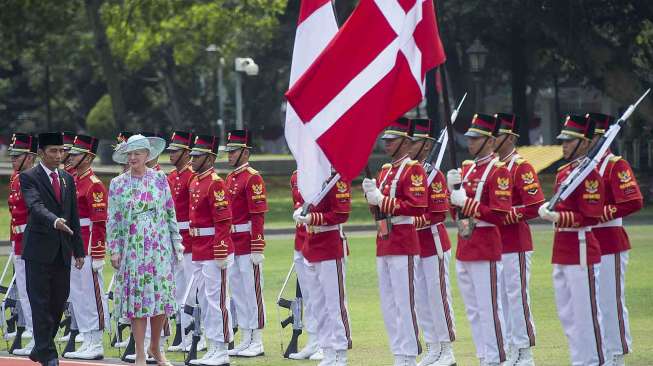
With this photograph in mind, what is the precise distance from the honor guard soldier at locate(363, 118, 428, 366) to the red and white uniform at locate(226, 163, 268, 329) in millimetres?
2277

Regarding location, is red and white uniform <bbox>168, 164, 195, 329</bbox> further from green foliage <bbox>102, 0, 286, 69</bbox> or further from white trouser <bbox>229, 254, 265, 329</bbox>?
green foliage <bbox>102, 0, 286, 69</bbox>

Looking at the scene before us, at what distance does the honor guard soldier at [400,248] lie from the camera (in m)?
11.9

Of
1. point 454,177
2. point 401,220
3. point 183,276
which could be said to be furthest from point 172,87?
point 454,177

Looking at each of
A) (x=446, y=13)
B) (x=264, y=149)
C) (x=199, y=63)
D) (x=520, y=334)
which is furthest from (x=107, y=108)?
(x=520, y=334)

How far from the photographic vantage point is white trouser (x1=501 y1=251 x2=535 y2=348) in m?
12.1

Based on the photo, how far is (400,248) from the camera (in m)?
12.0

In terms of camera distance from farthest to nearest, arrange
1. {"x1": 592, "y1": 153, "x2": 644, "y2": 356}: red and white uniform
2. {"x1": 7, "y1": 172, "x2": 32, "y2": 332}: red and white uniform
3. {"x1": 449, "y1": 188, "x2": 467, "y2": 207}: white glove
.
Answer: {"x1": 7, "y1": 172, "x2": 32, "y2": 332}: red and white uniform < {"x1": 592, "y1": 153, "x2": 644, "y2": 356}: red and white uniform < {"x1": 449, "y1": 188, "x2": 467, "y2": 207}: white glove

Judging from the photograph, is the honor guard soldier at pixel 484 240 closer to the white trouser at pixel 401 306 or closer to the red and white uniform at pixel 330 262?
the white trouser at pixel 401 306

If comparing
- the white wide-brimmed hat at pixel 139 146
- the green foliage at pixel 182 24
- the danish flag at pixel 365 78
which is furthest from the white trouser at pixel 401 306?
the green foliage at pixel 182 24

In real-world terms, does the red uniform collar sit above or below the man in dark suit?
above

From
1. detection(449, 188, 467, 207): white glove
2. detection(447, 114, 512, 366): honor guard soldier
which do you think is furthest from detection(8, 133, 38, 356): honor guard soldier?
detection(449, 188, 467, 207): white glove

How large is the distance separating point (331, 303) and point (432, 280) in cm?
93

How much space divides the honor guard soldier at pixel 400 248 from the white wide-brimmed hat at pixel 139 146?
210 cm

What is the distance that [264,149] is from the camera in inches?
3223
